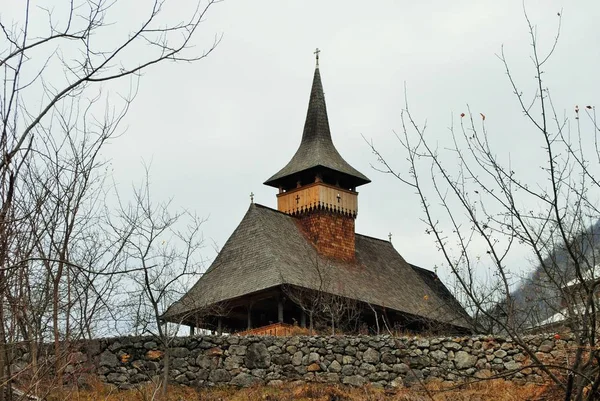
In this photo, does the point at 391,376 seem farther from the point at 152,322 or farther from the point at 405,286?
the point at 405,286

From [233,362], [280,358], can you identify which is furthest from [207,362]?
[280,358]

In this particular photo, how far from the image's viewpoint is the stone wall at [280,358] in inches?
715

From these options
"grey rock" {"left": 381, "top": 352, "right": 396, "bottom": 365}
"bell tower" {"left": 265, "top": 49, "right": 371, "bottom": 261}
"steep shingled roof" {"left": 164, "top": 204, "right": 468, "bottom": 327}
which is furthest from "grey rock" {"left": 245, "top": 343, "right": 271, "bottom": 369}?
"bell tower" {"left": 265, "top": 49, "right": 371, "bottom": 261}

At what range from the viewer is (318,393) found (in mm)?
16500

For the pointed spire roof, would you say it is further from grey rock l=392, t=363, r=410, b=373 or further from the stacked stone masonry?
grey rock l=392, t=363, r=410, b=373

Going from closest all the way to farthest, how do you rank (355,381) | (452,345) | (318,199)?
(355,381)
(452,345)
(318,199)

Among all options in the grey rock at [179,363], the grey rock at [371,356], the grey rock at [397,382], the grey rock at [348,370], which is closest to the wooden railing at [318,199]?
the grey rock at [371,356]

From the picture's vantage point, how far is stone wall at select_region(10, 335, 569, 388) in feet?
59.6

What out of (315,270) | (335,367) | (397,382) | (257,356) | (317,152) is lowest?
(397,382)

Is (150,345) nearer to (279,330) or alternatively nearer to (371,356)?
(371,356)

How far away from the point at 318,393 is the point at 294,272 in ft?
43.3

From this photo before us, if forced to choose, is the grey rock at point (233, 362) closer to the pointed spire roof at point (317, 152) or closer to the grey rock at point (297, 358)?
the grey rock at point (297, 358)

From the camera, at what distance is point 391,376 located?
18.3 metres

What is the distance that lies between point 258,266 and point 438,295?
9.97 meters
